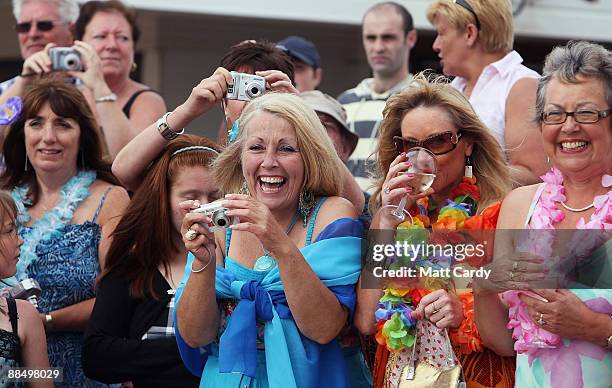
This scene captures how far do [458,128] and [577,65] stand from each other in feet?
1.96

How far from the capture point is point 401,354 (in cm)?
349

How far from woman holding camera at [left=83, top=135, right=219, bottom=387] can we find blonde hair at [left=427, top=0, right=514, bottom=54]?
4.25ft

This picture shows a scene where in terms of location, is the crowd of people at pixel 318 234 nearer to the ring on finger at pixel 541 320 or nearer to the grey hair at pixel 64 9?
the ring on finger at pixel 541 320

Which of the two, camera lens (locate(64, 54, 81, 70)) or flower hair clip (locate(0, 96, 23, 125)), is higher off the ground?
camera lens (locate(64, 54, 81, 70))

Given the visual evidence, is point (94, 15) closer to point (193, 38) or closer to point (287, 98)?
point (287, 98)

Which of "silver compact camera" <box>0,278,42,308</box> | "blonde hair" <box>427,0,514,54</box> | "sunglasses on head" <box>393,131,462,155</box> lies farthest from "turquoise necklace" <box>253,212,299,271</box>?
"blonde hair" <box>427,0,514,54</box>

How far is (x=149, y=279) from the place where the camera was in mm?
4109

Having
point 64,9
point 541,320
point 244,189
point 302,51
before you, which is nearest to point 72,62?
point 64,9

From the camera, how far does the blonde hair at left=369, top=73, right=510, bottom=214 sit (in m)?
3.75

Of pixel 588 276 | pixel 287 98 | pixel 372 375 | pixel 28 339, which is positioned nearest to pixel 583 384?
pixel 588 276

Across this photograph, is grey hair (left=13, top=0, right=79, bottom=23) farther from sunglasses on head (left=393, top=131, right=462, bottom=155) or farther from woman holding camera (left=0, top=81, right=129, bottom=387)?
sunglasses on head (left=393, top=131, right=462, bottom=155)

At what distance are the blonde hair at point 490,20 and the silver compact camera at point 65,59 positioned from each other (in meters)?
1.78

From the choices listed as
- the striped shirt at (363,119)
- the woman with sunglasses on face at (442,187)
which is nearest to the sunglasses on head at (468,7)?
the striped shirt at (363,119)

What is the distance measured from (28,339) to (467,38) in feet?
7.50
